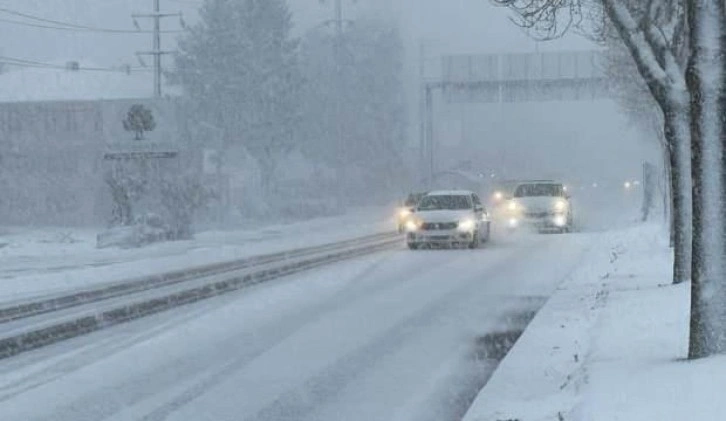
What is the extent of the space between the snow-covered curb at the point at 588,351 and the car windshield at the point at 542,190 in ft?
68.7

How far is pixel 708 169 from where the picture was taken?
7871 millimetres

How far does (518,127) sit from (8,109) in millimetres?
130573

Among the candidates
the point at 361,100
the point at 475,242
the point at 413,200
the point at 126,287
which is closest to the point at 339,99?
the point at 361,100

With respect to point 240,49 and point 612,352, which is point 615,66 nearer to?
point 612,352

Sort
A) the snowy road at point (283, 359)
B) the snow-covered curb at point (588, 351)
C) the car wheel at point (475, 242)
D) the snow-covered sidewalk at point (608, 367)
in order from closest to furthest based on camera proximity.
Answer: the snow-covered sidewalk at point (608, 367) < the snow-covered curb at point (588, 351) < the snowy road at point (283, 359) < the car wheel at point (475, 242)

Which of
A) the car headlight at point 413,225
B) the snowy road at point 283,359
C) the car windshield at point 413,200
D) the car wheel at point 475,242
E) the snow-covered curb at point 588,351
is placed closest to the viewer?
the snow-covered curb at point 588,351

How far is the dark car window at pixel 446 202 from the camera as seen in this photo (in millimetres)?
29906

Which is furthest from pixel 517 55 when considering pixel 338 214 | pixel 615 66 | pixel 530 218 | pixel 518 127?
pixel 518 127

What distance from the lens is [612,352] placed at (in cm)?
902

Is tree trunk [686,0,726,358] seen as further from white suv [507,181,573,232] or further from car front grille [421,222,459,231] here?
white suv [507,181,573,232]

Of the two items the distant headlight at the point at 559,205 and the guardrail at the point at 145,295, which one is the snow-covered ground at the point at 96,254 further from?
the distant headlight at the point at 559,205

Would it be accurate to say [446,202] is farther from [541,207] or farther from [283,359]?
[283,359]

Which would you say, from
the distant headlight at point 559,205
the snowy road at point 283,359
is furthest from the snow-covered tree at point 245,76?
the snowy road at point 283,359

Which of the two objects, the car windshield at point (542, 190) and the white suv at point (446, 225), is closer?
the white suv at point (446, 225)
